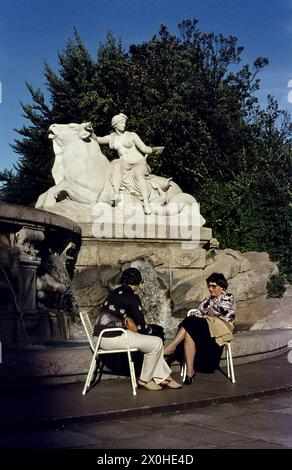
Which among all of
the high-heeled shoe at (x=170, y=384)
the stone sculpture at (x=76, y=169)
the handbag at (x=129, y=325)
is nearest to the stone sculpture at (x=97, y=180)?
the stone sculpture at (x=76, y=169)

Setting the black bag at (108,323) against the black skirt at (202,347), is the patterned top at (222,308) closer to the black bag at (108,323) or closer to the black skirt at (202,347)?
the black skirt at (202,347)

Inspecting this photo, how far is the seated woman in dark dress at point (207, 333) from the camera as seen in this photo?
7195 millimetres

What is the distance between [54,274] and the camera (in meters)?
9.51

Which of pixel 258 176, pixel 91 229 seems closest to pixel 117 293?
pixel 91 229

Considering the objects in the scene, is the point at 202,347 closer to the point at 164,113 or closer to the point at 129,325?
the point at 129,325

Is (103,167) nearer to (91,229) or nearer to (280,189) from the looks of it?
(91,229)

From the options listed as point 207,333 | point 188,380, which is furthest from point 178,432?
point 207,333

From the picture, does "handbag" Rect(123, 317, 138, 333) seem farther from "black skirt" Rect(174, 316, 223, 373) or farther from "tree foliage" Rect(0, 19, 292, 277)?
"tree foliage" Rect(0, 19, 292, 277)

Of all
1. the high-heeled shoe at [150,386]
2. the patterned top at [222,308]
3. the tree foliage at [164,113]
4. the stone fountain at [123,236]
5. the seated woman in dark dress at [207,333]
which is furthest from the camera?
the tree foliage at [164,113]

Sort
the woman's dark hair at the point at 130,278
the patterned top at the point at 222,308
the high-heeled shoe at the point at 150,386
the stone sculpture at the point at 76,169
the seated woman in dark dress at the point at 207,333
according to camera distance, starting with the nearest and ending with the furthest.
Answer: the high-heeled shoe at the point at 150,386
the woman's dark hair at the point at 130,278
the seated woman in dark dress at the point at 207,333
the patterned top at the point at 222,308
the stone sculpture at the point at 76,169

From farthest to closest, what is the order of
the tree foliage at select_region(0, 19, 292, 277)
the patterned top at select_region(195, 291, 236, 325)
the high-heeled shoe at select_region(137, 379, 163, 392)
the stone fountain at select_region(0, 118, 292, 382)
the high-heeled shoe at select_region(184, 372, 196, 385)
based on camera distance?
the tree foliage at select_region(0, 19, 292, 277) → the stone fountain at select_region(0, 118, 292, 382) → the patterned top at select_region(195, 291, 236, 325) → the high-heeled shoe at select_region(184, 372, 196, 385) → the high-heeled shoe at select_region(137, 379, 163, 392)

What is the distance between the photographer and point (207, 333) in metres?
7.34

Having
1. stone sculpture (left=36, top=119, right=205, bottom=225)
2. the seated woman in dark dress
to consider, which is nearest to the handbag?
the seated woman in dark dress

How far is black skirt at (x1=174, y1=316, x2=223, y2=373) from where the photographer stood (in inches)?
286
